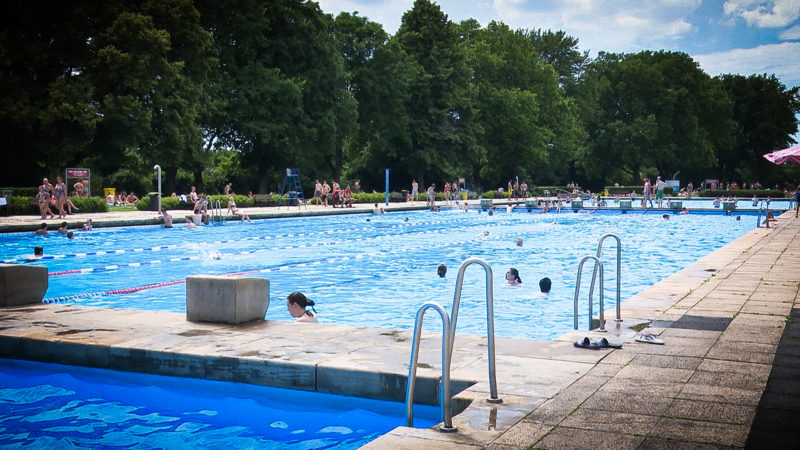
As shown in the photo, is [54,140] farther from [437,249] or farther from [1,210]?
[437,249]

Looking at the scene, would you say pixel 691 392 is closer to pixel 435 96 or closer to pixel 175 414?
pixel 175 414

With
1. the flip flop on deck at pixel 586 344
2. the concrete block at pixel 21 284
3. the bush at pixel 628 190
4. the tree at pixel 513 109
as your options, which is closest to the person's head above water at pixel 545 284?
the flip flop on deck at pixel 586 344

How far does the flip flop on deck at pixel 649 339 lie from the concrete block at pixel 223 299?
165 inches

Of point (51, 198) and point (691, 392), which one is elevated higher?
point (51, 198)

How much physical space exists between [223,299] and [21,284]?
315cm

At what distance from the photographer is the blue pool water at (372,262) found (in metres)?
12.8

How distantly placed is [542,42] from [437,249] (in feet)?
245

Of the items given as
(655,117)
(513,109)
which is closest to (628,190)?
(655,117)

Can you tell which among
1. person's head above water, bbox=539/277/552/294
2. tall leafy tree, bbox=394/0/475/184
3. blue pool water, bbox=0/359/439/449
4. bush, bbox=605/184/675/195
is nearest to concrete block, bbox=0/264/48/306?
blue pool water, bbox=0/359/439/449

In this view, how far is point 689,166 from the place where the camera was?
271ft

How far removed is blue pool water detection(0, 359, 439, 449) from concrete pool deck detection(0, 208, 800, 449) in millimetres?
168

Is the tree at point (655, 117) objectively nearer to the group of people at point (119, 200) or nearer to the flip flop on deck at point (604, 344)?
the group of people at point (119, 200)

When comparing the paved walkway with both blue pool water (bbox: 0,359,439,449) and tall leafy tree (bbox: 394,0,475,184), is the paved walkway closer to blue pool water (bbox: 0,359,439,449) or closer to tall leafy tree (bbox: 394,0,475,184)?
blue pool water (bbox: 0,359,439,449)

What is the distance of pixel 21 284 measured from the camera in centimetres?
908
